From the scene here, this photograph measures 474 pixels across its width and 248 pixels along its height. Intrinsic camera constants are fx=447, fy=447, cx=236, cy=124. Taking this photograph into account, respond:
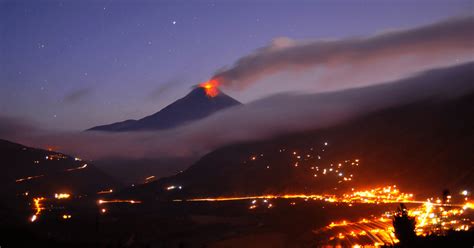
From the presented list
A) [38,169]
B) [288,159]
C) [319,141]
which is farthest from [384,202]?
[38,169]

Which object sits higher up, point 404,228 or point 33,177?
point 33,177

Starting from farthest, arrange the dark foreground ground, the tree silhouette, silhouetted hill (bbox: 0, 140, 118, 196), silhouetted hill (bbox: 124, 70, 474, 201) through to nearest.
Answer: silhouetted hill (bbox: 0, 140, 118, 196), silhouetted hill (bbox: 124, 70, 474, 201), the dark foreground ground, the tree silhouette

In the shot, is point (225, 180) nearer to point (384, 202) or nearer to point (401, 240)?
point (384, 202)

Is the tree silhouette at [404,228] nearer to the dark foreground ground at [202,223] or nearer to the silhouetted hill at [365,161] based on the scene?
the dark foreground ground at [202,223]

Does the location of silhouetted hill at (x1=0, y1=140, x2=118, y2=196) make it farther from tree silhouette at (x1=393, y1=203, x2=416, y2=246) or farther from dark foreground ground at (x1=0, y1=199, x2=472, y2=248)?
tree silhouette at (x1=393, y1=203, x2=416, y2=246)

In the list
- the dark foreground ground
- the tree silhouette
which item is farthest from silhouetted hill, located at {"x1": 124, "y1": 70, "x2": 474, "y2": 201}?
the tree silhouette

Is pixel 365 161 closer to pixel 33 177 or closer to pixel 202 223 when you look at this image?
pixel 202 223

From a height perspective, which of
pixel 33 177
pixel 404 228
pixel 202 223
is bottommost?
pixel 202 223

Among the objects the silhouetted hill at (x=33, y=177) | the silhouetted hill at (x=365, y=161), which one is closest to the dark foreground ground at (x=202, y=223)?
the silhouetted hill at (x=365, y=161)

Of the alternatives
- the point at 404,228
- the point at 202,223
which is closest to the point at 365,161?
the point at 202,223

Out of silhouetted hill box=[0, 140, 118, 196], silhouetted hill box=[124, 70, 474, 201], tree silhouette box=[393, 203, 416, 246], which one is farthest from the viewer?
silhouetted hill box=[0, 140, 118, 196]

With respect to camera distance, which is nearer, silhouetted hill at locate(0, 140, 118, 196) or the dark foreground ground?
the dark foreground ground
